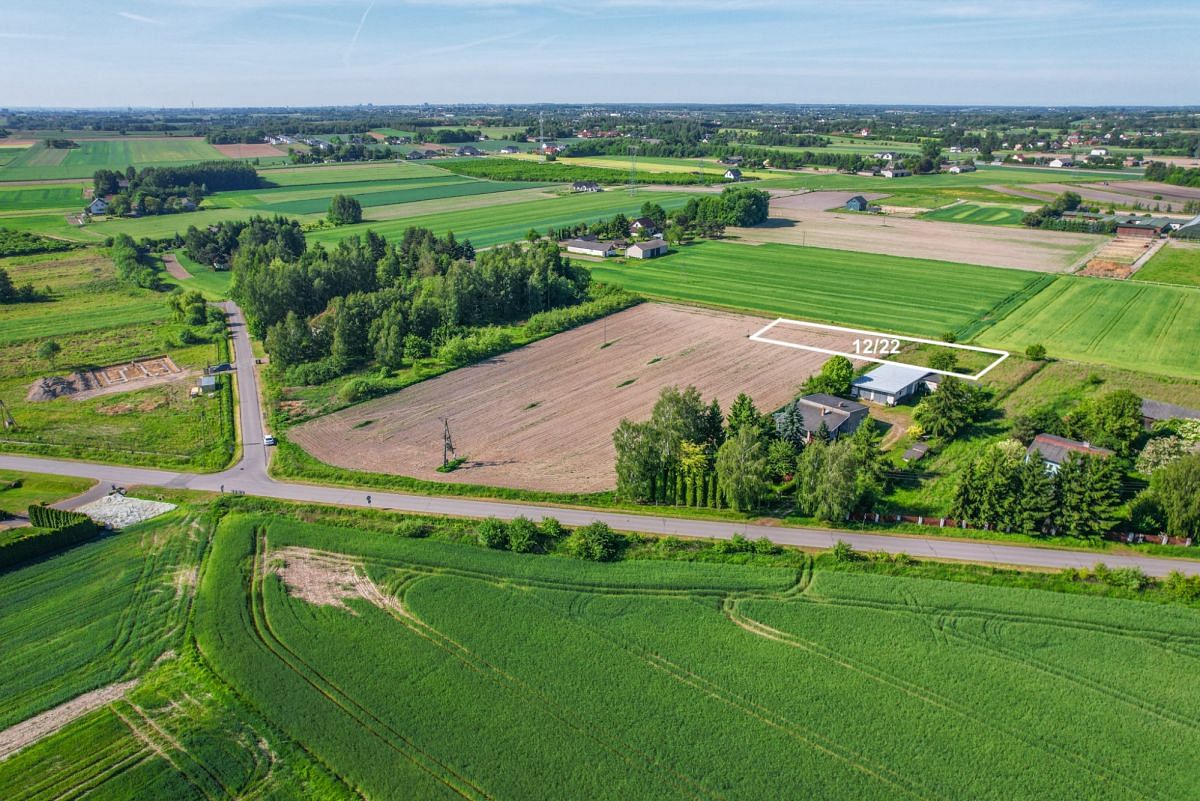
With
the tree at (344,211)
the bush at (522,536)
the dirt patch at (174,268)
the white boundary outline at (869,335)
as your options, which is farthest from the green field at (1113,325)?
the tree at (344,211)

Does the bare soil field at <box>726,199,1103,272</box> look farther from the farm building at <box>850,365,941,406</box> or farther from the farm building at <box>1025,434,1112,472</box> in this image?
the farm building at <box>1025,434,1112,472</box>

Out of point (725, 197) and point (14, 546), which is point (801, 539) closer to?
point (14, 546)

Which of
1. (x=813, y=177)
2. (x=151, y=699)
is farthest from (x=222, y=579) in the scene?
(x=813, y=177)

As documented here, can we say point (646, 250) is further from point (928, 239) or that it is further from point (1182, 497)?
point (1182, 497)

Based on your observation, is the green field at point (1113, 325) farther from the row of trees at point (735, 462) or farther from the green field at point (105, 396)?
the green field at point (105, 396)

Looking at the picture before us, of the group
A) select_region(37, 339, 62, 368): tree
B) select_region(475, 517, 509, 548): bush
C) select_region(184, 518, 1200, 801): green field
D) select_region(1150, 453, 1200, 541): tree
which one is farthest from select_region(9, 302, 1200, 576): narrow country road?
select_region(37, 339, 62, 368): tree

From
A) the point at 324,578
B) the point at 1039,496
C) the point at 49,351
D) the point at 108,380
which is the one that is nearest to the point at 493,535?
the point at 324,578

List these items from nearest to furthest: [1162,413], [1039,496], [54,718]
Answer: [54,718] → [1039,496] → [1162,413]
